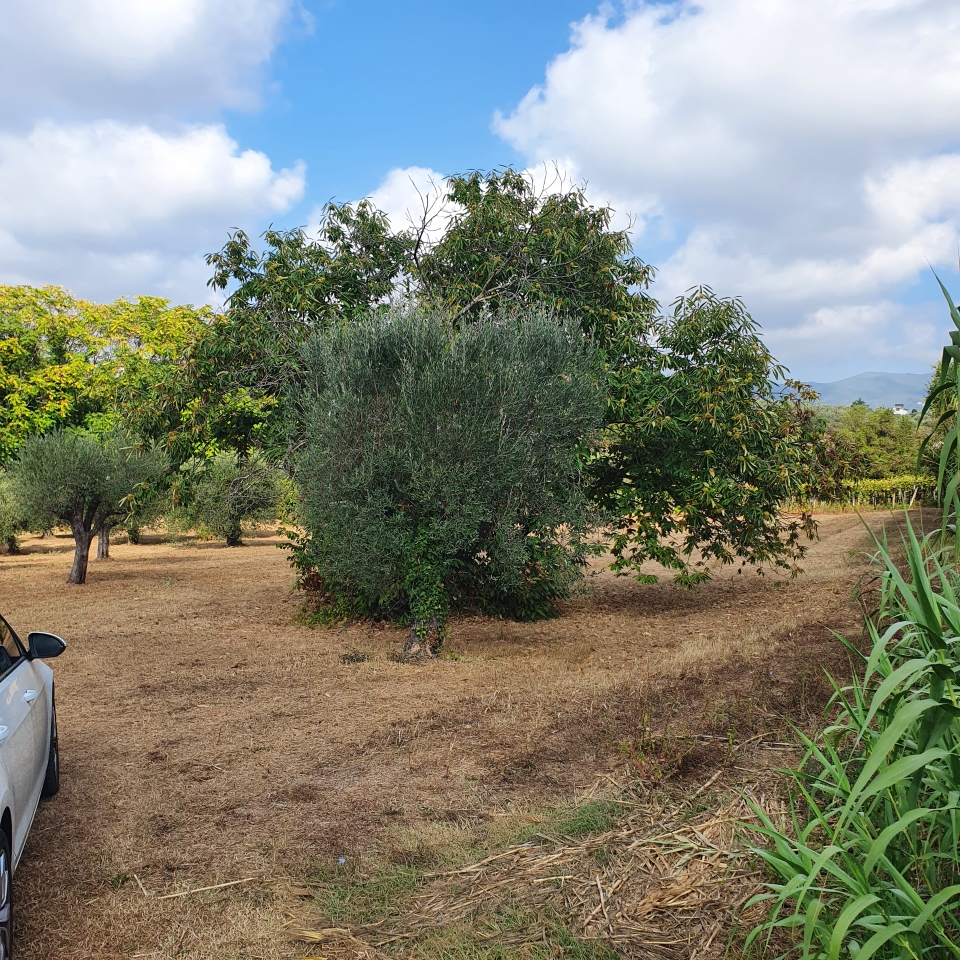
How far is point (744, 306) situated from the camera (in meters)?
12.4

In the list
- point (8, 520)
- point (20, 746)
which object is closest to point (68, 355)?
point (8, 520)

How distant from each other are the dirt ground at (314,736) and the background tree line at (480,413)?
119 cm

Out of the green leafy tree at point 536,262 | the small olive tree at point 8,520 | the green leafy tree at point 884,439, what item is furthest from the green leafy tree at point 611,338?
the green leafy tree at point 884,439

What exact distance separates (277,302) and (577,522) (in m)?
5.81

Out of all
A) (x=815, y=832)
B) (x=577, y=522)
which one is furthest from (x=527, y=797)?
(x=577, y=522)

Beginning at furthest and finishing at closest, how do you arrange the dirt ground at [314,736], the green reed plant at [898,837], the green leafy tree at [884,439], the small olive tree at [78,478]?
the green leafy tree at [884,439], the small olive tree at [78,478], the dirt ground at [314,736], the green reed plant at [898,837]

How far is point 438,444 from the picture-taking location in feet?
30.0

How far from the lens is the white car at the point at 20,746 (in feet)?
11.6

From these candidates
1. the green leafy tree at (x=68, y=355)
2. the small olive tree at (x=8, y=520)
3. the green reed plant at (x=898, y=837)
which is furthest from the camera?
the green leafy tree at (x=68, y=355)

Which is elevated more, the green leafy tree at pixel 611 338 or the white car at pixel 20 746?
the green leafy tree at pixel 611 338

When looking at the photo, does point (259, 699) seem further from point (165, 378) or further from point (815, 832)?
point (165, 378)

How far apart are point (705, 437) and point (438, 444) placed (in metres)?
4.84

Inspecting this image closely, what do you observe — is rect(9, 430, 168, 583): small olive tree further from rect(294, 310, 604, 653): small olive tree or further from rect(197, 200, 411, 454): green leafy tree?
rect(294, 310, 604, 653): small olive tree

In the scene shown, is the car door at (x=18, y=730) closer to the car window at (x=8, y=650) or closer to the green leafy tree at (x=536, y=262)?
the car window at (x=8, y=650)
